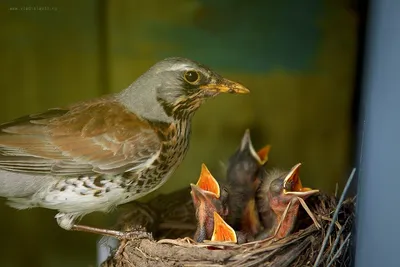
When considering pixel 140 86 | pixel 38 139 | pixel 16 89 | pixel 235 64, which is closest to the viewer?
pixel 38 139

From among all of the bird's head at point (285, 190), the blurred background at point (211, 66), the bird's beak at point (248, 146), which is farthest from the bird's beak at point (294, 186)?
the blurred background at point (211, 66)

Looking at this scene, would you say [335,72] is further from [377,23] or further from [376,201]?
[376,201]

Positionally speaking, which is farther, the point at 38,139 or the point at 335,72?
the point at 335,72

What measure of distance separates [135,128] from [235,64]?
474 millimetres

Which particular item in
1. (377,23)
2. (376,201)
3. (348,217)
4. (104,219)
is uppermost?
(377,23)

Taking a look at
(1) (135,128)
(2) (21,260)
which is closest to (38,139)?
(1) (135,128)

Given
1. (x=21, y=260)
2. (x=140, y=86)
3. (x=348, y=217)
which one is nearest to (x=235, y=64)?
(x=140, y=86)

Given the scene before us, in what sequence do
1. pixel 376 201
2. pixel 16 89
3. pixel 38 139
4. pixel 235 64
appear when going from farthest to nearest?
pixel 235 64
pixel 16 89
pixel 38 139
pixel 376 201

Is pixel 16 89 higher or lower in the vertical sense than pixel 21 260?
higher

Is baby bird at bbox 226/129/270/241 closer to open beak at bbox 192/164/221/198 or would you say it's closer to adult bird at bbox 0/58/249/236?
open beak at bbox 192/164/221/198

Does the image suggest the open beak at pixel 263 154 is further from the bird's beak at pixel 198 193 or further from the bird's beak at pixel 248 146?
the bird's beak at pixel 198 193

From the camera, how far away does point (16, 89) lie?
1.46 metres

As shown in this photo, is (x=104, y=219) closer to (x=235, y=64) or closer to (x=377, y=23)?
(x=235, y=64)

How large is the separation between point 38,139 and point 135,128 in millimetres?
202
